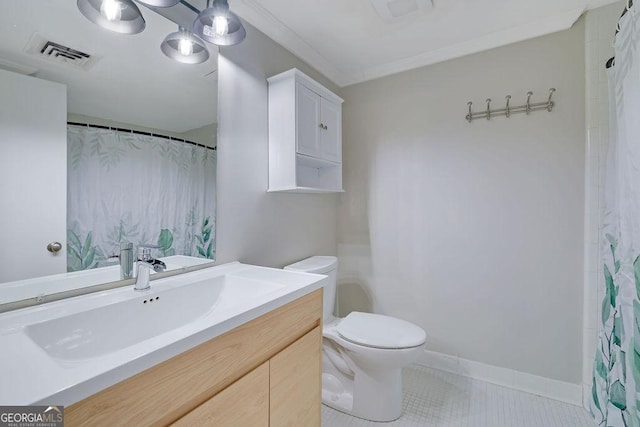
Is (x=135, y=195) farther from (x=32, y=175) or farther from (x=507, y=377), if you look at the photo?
(x=507, y=377)

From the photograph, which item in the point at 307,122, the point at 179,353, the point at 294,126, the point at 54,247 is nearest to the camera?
the point at 179,353

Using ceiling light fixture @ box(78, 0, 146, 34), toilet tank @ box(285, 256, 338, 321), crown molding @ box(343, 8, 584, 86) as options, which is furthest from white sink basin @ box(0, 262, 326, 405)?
crown molding @ box(343, 8, 584, 86)

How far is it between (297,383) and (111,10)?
149 cm

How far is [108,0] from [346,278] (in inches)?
83.5

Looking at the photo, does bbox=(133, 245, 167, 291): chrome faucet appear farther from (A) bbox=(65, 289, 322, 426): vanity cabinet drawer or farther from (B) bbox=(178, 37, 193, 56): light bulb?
(B) bbox=(178, 37, 193, 56): light bulb

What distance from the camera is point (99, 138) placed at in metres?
1.00

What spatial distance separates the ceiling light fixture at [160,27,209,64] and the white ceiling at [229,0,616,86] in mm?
342

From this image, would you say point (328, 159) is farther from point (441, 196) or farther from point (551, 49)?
point (551, 49)

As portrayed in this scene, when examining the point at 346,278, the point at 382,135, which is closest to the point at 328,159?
the point at 382,135

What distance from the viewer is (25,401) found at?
17.0 inches

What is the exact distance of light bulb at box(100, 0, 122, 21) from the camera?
0.99 m

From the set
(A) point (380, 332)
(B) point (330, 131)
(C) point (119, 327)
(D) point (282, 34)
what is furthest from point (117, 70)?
(A) point (380, 332)

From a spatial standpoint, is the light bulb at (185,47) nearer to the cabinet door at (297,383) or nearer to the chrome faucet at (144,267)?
the chrome faucet at (144,267)

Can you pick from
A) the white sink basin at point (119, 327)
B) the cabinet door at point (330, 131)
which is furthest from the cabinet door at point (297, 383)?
the cabinet door at point (330, 131)
